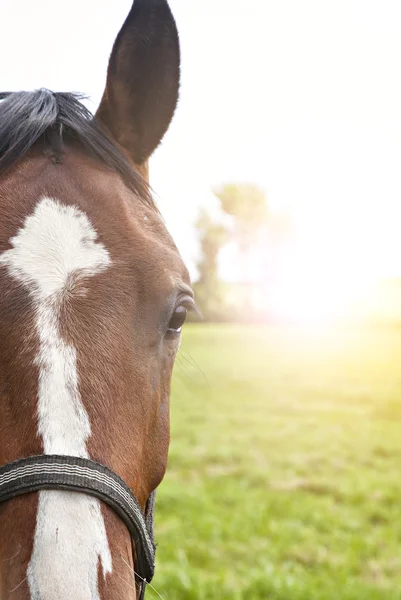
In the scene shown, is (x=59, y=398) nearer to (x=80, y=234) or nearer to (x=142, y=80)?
(x=80, y=234)

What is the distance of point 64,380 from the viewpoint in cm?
133

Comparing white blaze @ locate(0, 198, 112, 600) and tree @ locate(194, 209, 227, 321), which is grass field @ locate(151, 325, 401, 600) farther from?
tree @ locate(194, 209, 227, 321)

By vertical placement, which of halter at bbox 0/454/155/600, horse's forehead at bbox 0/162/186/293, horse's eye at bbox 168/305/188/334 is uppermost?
horse's forehead at bbox 0/162/186/293

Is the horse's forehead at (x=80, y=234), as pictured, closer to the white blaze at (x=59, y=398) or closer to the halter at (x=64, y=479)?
the white blaze at (x=59, y=398)

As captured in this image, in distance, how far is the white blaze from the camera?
1167 millimetres

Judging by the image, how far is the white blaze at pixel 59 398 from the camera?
1.17 meters

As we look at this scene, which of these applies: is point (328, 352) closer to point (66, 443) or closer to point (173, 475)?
point (173, 475)

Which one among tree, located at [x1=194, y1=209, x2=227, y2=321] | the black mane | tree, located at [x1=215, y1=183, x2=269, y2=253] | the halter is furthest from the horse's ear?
tree, located at [x1=215, y1=183, x2=269, y2=253]

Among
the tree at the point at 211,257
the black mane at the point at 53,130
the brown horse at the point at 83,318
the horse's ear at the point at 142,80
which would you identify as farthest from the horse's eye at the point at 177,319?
the tree at the point at 211,257

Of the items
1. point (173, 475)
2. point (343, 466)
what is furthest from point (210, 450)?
point (343, 466)

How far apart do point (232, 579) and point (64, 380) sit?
3.83m

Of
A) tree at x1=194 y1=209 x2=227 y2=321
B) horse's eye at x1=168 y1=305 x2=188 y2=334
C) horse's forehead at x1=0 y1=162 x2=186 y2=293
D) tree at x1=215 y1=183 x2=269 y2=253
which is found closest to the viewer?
horse's forehead at x1=0 y1=162 x2=186 y2=293

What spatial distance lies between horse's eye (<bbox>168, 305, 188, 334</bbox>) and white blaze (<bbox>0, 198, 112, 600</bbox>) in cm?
27

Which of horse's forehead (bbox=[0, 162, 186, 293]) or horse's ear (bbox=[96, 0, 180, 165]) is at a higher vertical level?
horse's ear (bbox=[96, 0, 180, 165])
